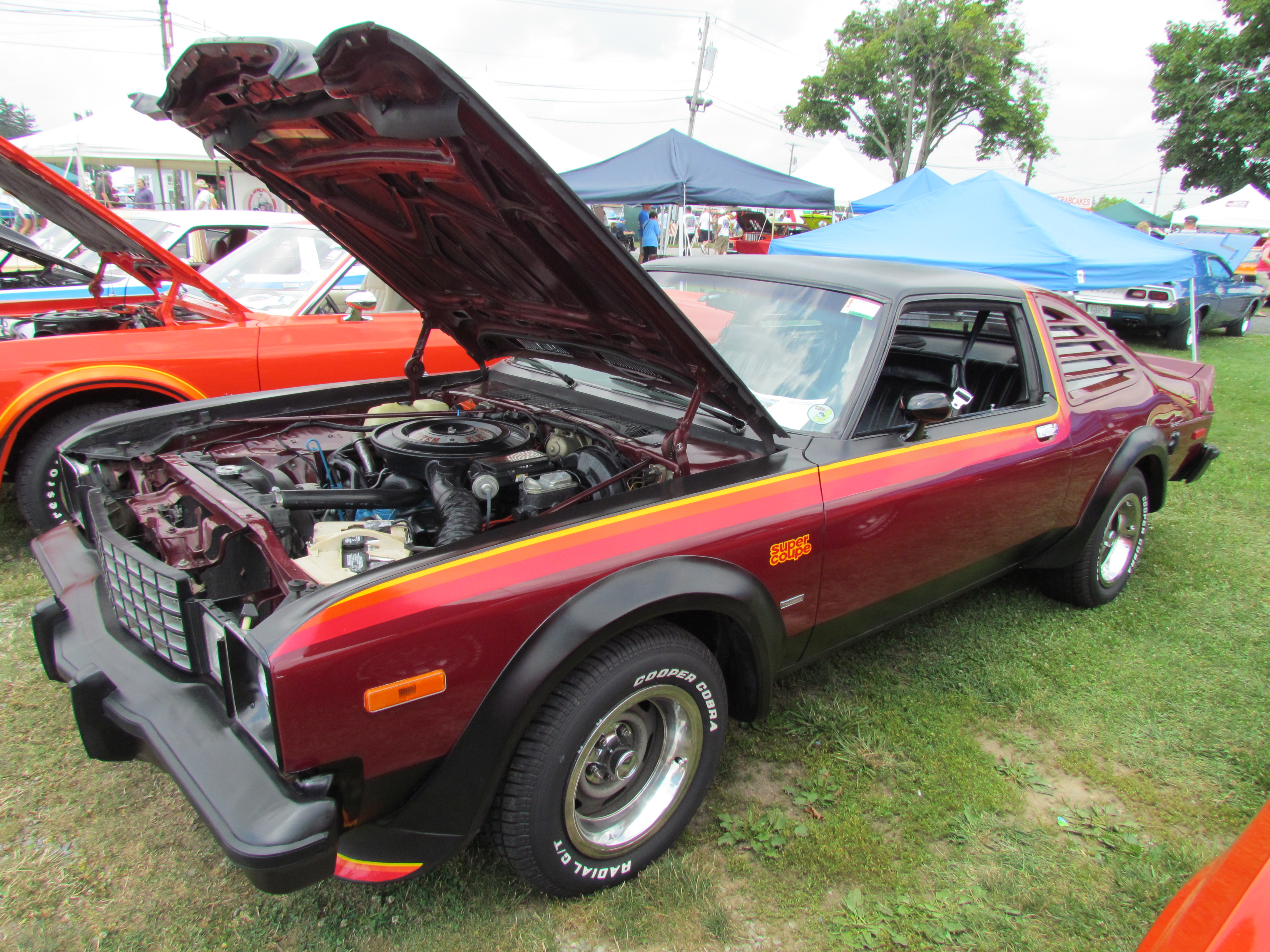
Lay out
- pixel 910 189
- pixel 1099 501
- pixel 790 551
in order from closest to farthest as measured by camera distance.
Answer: pixel 790 551 → pixel 1099 501 → pixel 910 189

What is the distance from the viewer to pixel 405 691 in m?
1.57

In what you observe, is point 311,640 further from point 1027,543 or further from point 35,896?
point 1027,543

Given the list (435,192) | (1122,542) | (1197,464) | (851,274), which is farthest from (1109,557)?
(435,192)

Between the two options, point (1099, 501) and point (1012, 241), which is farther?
point (1012, 241)

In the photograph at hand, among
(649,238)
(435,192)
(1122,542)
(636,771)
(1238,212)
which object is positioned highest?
(1238,212)

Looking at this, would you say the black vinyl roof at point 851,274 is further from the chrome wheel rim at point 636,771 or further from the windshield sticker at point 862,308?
the chrome wheel rim at point 636,771

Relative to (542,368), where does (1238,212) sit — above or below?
above

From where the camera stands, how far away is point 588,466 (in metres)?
2.42

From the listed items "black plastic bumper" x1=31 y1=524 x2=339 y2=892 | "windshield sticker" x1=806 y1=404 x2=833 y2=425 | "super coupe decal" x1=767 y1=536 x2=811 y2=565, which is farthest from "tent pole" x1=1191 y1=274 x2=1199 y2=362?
"black plastic bumper" x1=31 y1=524 x2=339 y2=892

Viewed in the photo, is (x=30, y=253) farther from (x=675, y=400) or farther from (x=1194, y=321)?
(x=1194, y=321)

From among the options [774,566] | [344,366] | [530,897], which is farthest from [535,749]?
[344,366]

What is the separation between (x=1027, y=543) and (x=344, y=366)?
146 inches

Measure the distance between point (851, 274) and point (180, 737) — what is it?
2.51 metres

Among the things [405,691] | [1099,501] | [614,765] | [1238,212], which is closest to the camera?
[405,691]
